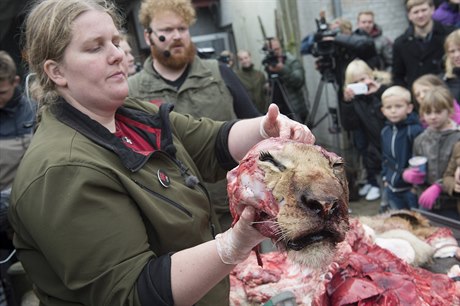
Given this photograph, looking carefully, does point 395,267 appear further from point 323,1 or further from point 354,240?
point 323,1

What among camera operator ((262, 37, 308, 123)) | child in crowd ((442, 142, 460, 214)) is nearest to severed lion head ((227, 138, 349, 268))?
child in crowd ((442, 142, 460, 214))

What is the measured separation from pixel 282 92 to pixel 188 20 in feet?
9.64

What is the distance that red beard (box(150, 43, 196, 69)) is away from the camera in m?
3.20

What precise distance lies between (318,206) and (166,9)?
238 cm

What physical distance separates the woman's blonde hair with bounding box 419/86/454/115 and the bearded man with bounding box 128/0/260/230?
1545 mm

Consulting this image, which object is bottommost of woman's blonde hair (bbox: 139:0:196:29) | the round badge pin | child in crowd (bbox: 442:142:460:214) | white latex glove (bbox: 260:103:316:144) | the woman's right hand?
child in crowd (bbox: 442:142:460:214)

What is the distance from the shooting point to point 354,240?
221 centimetres

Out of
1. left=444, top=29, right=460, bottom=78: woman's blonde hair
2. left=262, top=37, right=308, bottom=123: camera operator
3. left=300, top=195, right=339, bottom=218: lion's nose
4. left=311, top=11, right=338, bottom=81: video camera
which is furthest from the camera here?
left=262, top=37, right=308, bottom=123: camera operator

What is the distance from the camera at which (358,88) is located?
5059 mm

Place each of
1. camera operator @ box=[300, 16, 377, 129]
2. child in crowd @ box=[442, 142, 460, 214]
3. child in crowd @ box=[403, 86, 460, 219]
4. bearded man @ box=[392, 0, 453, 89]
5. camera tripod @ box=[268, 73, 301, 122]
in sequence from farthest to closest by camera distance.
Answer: camera tripod @ box=[268, 73, 301, 122], camera operator @ box=[300, 16, 377, 129], bearded man @ box=[392, 0, 453, 89], child in crowd @ box=[403, 86, 460, 219], child in crowd @ box=[442, 142, 460, 214]

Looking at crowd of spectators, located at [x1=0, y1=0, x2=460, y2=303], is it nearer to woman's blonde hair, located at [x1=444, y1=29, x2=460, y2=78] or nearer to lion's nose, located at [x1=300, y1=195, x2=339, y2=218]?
woman's blonde hair, located at [x1=444, y1=29, x2=460, y2=78]

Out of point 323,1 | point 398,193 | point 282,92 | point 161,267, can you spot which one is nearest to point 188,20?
point 161,267

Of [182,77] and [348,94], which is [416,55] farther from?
[182,77]

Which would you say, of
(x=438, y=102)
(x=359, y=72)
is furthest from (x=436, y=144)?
(x=359, y=72)
